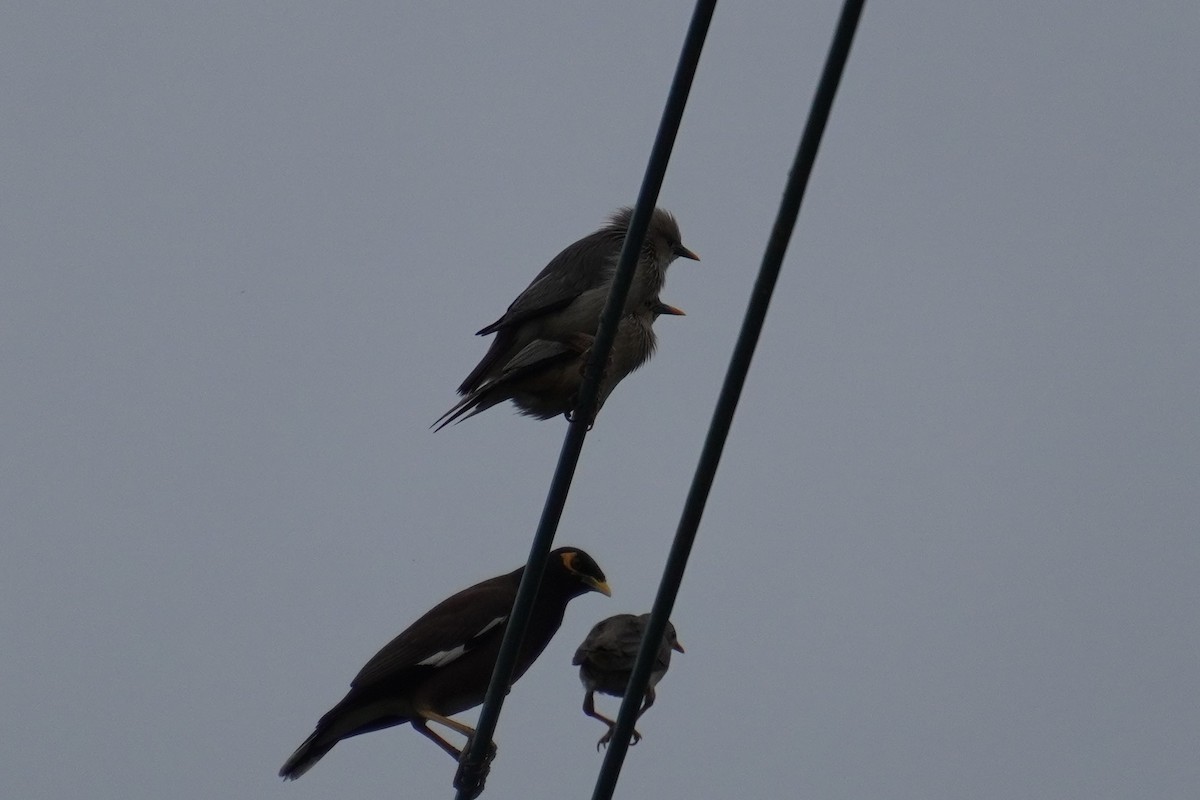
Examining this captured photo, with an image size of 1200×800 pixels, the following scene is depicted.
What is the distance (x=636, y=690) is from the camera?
412 cm

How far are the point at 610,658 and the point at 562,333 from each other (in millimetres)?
2046

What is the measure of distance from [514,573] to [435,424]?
4.15ft

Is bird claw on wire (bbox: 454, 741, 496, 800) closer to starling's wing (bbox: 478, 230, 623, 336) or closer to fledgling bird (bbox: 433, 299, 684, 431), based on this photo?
fledgling bird (bbox: 433, 299, 684, 431)

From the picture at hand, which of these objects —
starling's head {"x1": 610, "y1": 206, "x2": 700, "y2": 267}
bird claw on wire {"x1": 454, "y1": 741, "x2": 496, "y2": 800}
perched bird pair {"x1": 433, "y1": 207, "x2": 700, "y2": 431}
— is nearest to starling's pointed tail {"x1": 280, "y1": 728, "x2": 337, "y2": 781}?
bird claw on wire {"x1": 454, "y1": 741, "x2": 496, "y2": 800}

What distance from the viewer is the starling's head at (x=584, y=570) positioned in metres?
7.97

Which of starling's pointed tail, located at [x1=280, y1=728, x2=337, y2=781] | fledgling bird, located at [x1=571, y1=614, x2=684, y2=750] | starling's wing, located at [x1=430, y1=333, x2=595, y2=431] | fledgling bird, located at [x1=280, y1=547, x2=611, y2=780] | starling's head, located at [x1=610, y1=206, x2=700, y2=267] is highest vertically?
starling's head, located at [x1=610, y1=206, x2=700, y2=267]

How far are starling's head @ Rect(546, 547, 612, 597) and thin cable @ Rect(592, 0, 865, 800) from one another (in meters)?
3.63

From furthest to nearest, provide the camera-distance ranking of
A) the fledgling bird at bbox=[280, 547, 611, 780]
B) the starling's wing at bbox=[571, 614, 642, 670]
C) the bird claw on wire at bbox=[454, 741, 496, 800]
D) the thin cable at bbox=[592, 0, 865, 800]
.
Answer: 1. the fledgling bird at bbox=[280, 547, 611, 780]
2. the starling's wing at bbox=[571, 614, 642, 670]
3. the bird claw on wire at bbox=[454, 741, 496, 800]
4. the thin cable at bbox=[592, 0, 865, 800]

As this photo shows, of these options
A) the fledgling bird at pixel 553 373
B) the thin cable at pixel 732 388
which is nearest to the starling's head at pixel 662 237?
the fledgling bird at pixel 553 373

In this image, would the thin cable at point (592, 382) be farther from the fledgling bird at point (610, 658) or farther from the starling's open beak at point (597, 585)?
the starling's open beak at point (597, 585)

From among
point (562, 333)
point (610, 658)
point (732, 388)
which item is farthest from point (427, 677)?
point (732, 388)

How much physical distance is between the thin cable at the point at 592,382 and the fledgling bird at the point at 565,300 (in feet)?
8.70

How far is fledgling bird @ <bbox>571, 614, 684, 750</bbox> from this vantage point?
6145mm

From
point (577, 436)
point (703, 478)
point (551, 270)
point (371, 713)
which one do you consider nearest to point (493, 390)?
point (551, 270)
